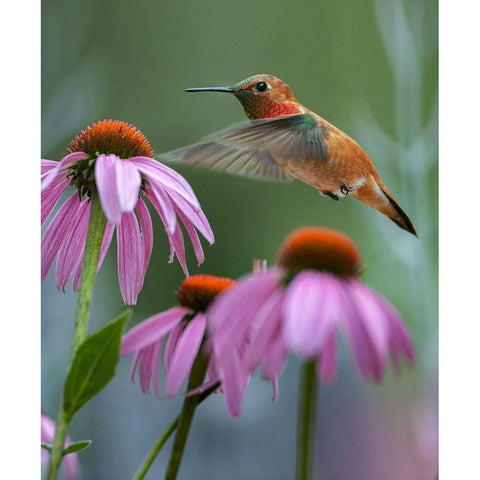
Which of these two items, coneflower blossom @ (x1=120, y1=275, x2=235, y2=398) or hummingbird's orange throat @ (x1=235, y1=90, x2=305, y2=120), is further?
hummingbird's orange throat @ (x1=235, y1=90, x2=305, y2=120)

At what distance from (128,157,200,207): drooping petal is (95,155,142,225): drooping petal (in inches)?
0.6

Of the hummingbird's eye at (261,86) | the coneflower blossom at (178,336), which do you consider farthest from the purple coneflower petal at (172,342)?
the hummingbird's eye at (261,86)

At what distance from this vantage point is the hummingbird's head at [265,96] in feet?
1.89

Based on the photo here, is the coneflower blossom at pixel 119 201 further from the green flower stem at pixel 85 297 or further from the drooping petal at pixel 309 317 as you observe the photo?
the drooping petal at pixel 309 317

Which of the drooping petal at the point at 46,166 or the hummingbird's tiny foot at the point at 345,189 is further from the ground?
the drooping petal at the point at 46,166

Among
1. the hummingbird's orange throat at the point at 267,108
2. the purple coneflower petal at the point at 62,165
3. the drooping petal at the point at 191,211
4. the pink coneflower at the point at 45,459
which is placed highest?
the hummingbird's orange throat at the point at 267,108

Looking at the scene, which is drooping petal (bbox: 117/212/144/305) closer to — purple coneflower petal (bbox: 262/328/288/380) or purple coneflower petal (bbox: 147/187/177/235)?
purple coneflower petal (bbox: 147/187/177/235)

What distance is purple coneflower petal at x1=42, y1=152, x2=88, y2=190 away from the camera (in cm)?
48

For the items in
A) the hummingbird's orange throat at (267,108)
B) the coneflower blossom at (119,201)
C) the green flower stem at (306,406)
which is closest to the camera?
the green flower stem at (306,406)

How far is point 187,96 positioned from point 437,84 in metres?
0.24

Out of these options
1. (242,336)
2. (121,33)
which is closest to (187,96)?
(121,33)

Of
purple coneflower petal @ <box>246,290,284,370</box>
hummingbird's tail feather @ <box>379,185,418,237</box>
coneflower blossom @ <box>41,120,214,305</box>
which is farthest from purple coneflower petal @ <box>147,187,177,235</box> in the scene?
hummingbird's tail feather @ <box>379,185,418,237</box>

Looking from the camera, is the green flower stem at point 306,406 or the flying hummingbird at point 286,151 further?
the flying hummingbird at point 286,151

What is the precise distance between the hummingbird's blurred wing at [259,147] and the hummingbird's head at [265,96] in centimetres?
2
